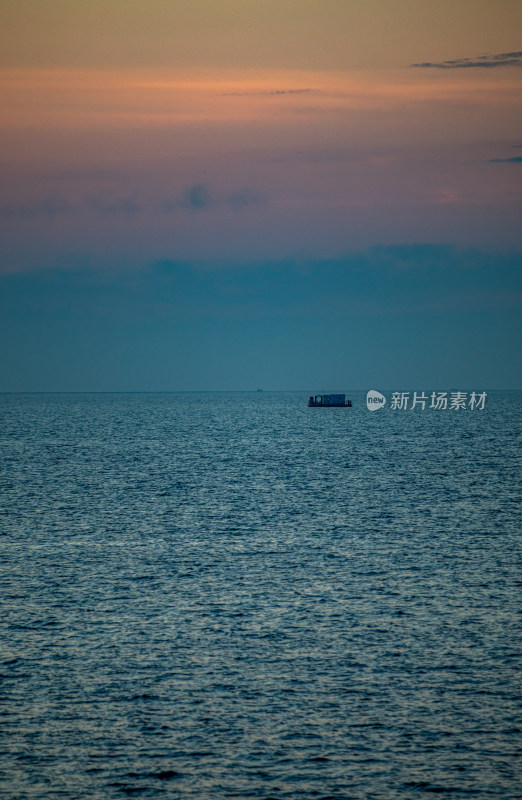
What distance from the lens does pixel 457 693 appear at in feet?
80.4

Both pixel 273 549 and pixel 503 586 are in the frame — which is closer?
pixel 503 586

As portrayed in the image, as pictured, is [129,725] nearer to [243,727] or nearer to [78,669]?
[243,727]

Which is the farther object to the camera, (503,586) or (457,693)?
(503,586)

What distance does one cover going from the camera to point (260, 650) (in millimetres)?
28375

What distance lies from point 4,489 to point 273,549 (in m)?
36.8

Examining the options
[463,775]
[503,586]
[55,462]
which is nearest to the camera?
[463,775]

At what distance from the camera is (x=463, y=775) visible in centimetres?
1970

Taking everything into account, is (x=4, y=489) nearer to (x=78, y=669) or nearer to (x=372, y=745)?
(x=78, y=669)

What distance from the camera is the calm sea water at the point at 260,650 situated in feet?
66.0

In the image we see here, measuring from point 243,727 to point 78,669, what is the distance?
6.64 m

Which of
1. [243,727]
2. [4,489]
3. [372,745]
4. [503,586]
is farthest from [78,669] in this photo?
[4,489]

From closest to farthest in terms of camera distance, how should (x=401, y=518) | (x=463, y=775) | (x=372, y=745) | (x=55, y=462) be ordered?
(x=463, y=775) → (x=372, y=745) → (x=401, y=518) → (x=55, y=462)

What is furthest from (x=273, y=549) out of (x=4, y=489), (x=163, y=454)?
(x=163, y=454)

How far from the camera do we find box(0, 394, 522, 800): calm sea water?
20.1 metres
